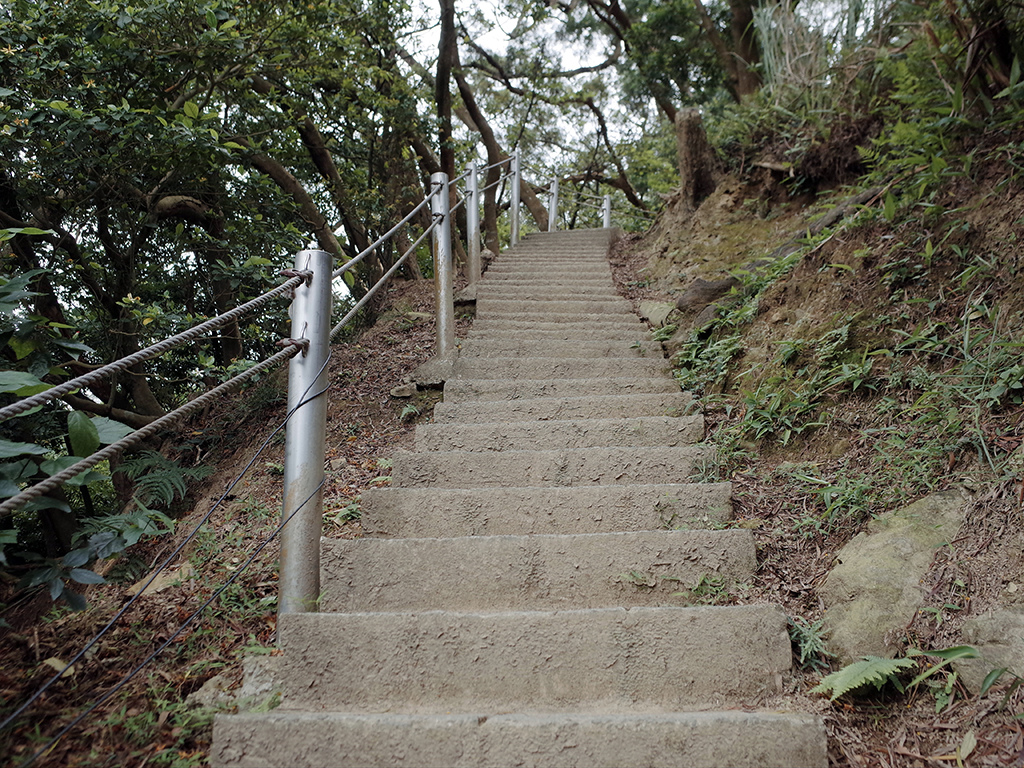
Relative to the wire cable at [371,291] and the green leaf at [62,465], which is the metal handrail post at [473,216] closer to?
the wire cable at [371,291]

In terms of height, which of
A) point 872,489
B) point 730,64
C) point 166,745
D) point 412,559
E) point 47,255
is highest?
point 730,64

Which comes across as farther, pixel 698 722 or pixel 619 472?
pixel 619 472

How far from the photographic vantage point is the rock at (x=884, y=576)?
5.56 ft

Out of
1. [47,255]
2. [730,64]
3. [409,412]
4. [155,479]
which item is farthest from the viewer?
[730,64]

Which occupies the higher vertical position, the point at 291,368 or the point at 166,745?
the point at 291,368

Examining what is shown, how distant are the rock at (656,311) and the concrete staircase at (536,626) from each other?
1722 millimetres

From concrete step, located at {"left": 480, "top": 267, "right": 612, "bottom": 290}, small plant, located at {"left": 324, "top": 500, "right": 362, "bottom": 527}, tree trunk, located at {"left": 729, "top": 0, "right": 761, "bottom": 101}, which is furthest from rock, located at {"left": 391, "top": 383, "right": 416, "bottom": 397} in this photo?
tree trunk, located at {"left": 729, "top": 0, "right": 761, "bottom": 101}

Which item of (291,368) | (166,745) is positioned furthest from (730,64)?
(166,745)

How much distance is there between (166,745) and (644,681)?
122cm

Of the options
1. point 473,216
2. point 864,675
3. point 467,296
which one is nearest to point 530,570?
point 864,675

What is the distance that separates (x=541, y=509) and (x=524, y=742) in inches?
38.6

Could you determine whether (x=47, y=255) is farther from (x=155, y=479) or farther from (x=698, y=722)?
(x=698, y=722)

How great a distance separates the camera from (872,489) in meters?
2.13

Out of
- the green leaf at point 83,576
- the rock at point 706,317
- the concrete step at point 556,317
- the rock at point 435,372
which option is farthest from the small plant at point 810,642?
the concrete step at point 556,317
